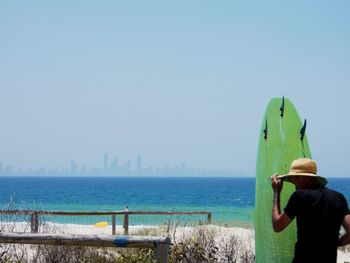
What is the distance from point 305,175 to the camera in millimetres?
Result: 4551

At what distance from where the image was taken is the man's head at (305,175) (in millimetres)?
4543

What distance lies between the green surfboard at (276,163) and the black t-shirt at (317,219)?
109 centimetres

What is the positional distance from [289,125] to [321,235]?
190 cm

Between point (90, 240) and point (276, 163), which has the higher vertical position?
point (276, 163)

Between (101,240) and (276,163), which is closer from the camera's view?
(101,240)

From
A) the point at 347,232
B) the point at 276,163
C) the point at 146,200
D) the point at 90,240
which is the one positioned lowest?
the point at 146,200

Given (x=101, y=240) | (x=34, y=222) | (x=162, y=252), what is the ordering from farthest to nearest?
(x=34, y=222), (x=101, y=240), (x=162, y=252)

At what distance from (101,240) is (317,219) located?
2035 mm

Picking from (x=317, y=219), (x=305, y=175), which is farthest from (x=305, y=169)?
(x=317, y=219)

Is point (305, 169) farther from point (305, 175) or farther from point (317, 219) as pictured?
point (317, 219)

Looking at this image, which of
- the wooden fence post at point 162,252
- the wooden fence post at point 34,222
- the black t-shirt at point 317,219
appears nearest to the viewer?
the black t-shirt at point 317,219

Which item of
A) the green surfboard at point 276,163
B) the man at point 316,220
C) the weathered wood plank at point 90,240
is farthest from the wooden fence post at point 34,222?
the man at point 316,220

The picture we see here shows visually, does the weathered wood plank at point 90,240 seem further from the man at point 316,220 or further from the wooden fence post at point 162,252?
the man at point 316,220

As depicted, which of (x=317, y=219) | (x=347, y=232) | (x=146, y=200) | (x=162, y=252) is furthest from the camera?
(x=146, y=200)
